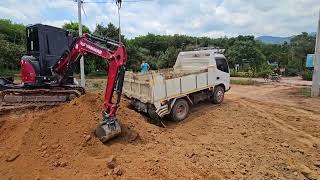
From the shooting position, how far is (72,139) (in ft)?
28.9

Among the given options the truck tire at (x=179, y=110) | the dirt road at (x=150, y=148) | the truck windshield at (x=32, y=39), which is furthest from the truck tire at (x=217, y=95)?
the truck windshield at (x=32, y=39)

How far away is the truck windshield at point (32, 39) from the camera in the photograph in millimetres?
11203

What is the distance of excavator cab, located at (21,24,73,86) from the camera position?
36.3 ft

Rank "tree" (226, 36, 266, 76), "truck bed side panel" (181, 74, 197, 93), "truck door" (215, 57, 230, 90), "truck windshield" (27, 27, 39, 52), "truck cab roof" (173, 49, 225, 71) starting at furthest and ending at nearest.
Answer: "tree" (226, 36, 266, 76) → "truck door" (215, 57, 230, 90) → "truck cab roof" (173, 49, 225, 71) → "truck bed side panel" (181, 74, 197, 93) → "truck windshield" (27, 27, 39, 52)

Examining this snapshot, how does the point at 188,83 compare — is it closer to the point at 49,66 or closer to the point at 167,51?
the point at 49,66

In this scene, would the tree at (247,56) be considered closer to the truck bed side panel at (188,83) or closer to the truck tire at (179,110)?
the truck bed side panel at (188,83)

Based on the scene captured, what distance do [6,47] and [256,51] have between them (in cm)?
2960

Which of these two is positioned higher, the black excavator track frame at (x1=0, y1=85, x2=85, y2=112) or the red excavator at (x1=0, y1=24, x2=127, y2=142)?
the red excavator at (x1=0, y1=24, x2=127, y2=142)

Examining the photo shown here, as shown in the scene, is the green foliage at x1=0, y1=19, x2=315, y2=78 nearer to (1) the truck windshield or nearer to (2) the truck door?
(2) the truck door

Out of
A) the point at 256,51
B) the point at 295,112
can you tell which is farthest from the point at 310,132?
the point at 256,51

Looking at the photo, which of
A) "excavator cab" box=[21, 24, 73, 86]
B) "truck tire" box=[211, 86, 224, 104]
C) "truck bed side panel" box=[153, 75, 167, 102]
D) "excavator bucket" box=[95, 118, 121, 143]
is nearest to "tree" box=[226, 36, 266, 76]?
"truck tire" box=[211, 86, 224, 104]

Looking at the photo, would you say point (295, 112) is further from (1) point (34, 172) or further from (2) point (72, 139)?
(1) point (34, 172)

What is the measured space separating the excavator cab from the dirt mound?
4.49 ft

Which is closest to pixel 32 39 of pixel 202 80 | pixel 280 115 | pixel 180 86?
pixel 180 86
